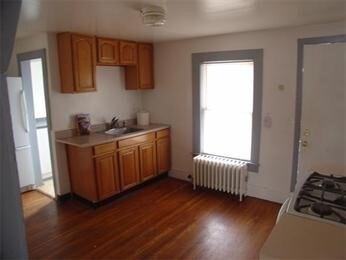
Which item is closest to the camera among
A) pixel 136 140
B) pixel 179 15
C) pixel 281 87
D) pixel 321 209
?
pixel 321 209

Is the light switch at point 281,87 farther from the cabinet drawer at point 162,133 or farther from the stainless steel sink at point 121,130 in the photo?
the stainless steel sink at point 121,130

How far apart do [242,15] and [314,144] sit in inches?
69.1

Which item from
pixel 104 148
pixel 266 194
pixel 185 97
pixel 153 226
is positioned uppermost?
pixel 185 97

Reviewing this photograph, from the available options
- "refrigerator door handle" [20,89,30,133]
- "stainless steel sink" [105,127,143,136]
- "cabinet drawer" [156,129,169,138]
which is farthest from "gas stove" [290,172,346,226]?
"refrigerator door handle" [20,89,30,133]

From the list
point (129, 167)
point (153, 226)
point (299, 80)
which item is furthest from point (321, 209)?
point (129, 167)

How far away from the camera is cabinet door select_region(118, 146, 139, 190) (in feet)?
12.2

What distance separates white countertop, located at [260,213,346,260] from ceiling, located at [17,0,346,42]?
5.31 ft

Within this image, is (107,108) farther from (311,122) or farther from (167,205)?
(311,122)

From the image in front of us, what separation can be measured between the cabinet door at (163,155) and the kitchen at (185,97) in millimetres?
104

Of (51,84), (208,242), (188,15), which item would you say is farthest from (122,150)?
(188,15)

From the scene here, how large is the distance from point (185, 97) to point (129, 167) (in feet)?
4.54

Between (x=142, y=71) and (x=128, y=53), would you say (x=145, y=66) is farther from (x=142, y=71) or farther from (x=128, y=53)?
(x=128, y=53)

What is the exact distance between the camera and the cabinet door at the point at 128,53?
3949mm

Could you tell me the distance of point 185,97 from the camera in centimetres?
421
